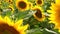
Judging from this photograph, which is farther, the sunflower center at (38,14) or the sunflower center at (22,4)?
the sunflower center at (22,4)

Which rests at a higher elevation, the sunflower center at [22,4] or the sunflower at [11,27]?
the sunflower center at [22,4]

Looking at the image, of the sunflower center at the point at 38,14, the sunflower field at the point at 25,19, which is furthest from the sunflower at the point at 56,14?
the sunflower center at the point at 38,14

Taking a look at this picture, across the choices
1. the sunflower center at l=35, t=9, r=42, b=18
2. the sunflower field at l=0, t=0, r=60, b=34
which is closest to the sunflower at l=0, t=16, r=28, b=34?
the sunflower field at l=0, t=0, r=60, b=34

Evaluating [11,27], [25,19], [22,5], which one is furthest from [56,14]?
[22,5]

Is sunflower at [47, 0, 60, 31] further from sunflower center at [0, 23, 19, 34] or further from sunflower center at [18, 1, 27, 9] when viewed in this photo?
sunflower center at [18, 1, 27, 9]

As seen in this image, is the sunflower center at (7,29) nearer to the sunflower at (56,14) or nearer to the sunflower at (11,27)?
the sunflower at (11,27)

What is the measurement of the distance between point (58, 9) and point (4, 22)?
38 centimetres

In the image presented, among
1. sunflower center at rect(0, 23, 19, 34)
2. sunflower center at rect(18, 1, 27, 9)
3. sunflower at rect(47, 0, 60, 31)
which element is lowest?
sunflower center at rect(0, 23, 19, 34)

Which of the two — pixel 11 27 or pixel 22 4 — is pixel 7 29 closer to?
pixel 11 27

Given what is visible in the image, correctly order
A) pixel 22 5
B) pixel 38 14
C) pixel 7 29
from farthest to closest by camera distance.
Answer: pixel 22 5, pixel 38 14, pixel 7 29

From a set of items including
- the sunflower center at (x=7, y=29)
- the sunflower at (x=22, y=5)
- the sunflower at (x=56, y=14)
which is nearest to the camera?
the sunflower center at (x=7, y=29)

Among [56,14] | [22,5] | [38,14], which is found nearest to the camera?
[56,14]

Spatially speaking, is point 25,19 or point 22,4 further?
point 22,4

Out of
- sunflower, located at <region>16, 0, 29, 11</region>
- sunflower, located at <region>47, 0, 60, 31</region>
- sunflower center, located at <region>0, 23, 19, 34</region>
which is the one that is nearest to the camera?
sunflower center, located at <region>0, 23, 19, 34</region>
